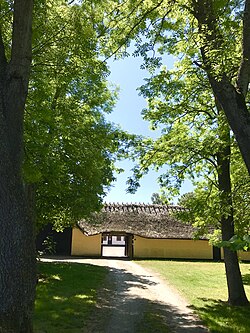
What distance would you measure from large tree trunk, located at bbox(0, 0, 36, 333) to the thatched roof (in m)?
23.5

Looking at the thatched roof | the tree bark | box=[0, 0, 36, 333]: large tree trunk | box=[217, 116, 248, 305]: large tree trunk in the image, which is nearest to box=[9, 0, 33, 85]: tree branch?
box=[0, 0, 36, 333]: large tree trunk

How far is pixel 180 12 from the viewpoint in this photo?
827 centimetres

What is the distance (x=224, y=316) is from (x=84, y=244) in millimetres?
21610

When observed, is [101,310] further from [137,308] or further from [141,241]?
[141,241]

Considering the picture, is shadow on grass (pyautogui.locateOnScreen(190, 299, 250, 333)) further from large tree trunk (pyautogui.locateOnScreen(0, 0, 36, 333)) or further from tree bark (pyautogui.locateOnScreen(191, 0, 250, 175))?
large tree trunk (pyautogui.locateOnScreen(0, 0, 36, 333))

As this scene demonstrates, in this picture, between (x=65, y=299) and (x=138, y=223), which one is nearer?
(x=65, y=299)

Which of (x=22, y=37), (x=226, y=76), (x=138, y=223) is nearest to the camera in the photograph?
(x=22, y=37)

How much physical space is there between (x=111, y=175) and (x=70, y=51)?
898cm

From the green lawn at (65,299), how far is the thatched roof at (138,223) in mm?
10798

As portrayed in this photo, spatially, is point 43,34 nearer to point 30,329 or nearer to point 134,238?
point 30,329

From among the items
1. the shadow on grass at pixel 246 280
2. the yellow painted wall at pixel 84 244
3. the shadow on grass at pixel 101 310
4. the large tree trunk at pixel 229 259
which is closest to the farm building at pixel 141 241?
the yellow painted wall at pixel 84 244

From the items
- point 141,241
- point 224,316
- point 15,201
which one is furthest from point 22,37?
point 141,241

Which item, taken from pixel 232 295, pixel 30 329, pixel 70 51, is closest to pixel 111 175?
pixel 232 295

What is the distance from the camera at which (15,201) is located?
14.5 feet
